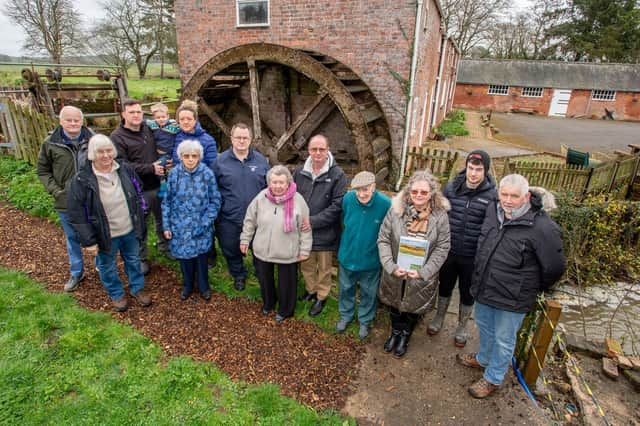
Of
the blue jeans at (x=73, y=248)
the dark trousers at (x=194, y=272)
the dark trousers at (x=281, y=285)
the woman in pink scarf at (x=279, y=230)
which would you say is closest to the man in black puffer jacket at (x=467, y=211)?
the woman in pink scarf at (x=279, y=230)

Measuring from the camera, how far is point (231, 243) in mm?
3863

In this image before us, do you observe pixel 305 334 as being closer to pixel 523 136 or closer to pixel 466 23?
pixel 523 136

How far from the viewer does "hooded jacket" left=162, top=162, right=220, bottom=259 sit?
11.0ft

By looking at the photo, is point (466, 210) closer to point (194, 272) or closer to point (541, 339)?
point (541, 339)

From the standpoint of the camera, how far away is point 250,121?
8.63 metres

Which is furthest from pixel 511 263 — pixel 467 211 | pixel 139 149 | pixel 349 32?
pixel 349 32

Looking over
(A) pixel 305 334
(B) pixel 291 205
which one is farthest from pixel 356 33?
(A) pixel 305 334

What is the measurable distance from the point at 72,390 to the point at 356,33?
22.3 ft

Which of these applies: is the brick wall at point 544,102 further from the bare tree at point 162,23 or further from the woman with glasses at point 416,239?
the woman with glasses at point 416,239

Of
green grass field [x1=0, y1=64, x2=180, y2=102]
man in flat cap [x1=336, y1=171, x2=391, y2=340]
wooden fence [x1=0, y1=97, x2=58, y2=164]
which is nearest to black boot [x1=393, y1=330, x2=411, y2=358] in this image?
man in flat cap [x1=336, y1=171, x2=391, y2=340]

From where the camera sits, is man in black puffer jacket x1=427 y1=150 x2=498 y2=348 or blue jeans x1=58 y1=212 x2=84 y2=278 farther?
blue jeans x1=58 y1=212 x2=84 y2=278

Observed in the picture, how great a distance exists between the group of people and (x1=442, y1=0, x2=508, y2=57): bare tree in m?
32.8

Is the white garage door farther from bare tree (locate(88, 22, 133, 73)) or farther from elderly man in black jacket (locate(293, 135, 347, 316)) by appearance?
bare tree (locate(88, 22, 133, 73))

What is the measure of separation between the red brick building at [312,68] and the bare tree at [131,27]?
85.5 feet
